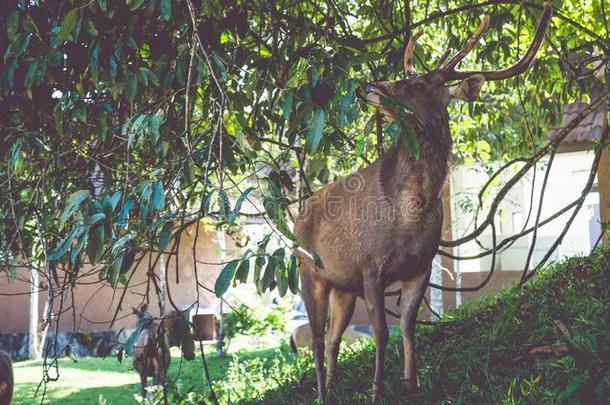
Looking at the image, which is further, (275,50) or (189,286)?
(189,286)

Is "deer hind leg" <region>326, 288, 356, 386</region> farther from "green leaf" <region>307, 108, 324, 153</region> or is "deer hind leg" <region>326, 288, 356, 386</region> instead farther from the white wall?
the white wall

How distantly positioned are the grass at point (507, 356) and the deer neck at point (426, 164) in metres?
1.06

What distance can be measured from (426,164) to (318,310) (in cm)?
113

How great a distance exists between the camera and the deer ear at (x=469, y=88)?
3.46 m

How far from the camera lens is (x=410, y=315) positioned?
357cm

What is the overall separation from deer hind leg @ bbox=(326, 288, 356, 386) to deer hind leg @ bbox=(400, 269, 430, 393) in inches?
21.5

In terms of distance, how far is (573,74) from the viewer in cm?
612

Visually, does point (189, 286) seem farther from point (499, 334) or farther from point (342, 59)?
point (342, 59)

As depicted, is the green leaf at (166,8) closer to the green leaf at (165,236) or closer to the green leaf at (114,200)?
the green leaf at (114,200)

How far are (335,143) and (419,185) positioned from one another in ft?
2.95

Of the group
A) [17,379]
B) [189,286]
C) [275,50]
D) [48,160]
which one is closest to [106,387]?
[17,379]

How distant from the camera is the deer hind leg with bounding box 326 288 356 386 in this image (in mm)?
4090

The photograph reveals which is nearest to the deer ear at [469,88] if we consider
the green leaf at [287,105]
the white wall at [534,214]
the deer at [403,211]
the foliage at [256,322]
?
the deer at [403,211]

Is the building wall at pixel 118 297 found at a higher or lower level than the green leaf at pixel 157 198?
higher
